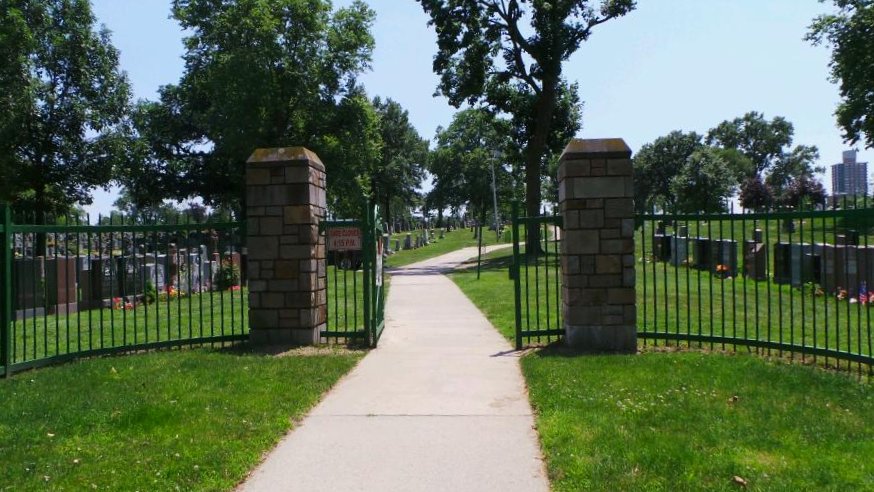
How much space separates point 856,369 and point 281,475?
20.2 feet

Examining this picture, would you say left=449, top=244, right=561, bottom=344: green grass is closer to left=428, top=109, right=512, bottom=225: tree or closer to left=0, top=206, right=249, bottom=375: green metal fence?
left=0, top=206, right=249, bottom=375: green metal fence

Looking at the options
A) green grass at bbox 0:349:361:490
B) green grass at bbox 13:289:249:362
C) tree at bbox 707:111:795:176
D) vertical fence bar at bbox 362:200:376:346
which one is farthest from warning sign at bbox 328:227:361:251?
tree at bbox 707:111:795:176

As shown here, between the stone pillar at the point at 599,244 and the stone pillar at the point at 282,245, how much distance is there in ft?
11.0

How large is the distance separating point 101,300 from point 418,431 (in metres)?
7.94

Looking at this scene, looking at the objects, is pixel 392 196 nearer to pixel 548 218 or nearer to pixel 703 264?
pixel 703 264

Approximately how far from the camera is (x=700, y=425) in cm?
504

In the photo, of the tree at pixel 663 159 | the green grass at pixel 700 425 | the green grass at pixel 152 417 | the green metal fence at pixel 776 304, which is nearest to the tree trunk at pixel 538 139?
the green metal fence at pixel 776 304

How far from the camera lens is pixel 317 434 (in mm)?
5133

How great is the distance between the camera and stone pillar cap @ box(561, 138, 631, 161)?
8273mm

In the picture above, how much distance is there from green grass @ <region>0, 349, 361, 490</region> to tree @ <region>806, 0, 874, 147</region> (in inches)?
1306

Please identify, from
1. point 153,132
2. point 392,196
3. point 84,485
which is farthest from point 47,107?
point 392,196

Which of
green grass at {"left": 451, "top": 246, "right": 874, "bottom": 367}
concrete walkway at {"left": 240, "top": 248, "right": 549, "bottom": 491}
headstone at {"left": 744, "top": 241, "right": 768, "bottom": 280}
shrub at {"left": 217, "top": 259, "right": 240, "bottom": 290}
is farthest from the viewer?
shrub at {"left": 217, "top": 259, "right": 240, "bottom": 290}

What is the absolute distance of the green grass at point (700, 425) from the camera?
160 inches

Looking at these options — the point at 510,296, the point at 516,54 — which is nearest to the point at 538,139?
the point at 516,54
